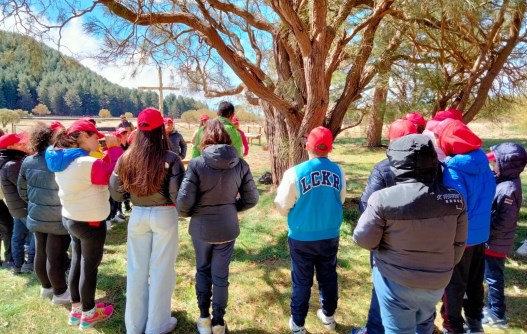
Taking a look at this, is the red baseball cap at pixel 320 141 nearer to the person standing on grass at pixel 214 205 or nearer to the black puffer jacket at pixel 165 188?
the person standing on grass at pixel 214 205

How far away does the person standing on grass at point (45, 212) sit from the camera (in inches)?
97.5

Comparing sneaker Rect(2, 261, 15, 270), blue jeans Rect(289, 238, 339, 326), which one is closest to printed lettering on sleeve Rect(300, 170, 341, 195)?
blue jeans Rect(289, 238, 339, 326)

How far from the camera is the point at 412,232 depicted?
1.55m

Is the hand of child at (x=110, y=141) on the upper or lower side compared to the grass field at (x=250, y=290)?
upper

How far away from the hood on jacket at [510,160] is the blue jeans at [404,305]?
1.39 metres

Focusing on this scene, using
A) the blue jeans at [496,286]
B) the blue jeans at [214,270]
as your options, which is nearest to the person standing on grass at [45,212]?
the blue jeans at [214,270]

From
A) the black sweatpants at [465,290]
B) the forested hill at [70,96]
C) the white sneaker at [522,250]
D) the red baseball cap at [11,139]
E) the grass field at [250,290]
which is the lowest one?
the grass field at [250,290]

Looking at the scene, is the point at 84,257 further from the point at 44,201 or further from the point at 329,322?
the point at 329,322

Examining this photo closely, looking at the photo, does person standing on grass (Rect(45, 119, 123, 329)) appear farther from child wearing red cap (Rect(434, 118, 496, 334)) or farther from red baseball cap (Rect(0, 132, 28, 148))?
child wearing red cap (Rect(434, 118, 496, 334))

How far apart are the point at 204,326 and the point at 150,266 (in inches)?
24.0

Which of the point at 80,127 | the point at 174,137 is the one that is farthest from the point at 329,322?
the point at 174,137

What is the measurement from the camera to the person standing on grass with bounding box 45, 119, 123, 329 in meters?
2.21

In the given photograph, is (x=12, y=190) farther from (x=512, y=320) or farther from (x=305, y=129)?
(x=512, y=320)

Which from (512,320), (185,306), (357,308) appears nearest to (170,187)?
(185,306)
